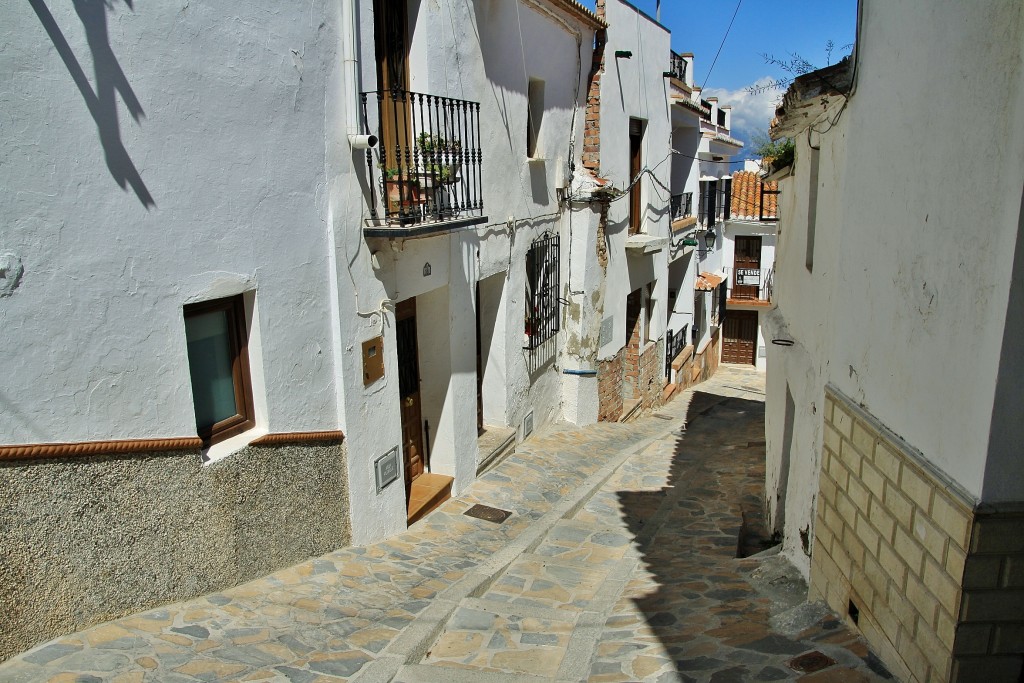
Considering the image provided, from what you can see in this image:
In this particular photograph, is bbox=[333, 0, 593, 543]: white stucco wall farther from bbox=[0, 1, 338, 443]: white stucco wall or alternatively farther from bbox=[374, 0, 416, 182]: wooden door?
bbox=[0, 1, 338, 443]: white stucco wall

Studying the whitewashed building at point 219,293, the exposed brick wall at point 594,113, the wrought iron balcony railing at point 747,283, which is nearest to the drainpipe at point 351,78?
the whitewashed building at point 219,293

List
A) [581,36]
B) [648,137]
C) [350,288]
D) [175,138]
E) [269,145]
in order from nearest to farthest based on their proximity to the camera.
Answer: [175,138] < [269,145] < [350,288] < [581,36] < [648,137]

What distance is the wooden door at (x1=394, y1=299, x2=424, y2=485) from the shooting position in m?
8.50

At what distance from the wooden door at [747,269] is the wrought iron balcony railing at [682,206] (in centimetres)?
760

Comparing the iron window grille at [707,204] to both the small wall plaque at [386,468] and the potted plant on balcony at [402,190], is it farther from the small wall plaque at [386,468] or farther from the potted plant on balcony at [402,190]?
the small wall plaque at [386,468]

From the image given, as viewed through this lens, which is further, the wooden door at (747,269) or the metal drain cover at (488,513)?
the wooden door at (747,269)

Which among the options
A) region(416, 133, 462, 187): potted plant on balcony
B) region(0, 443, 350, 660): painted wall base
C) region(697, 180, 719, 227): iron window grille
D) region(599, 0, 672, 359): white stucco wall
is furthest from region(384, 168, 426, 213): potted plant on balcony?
region(697, 180, 719, 227): iron window grille

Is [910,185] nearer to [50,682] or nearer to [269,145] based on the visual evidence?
[269,145]

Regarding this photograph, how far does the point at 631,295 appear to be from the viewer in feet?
55.6

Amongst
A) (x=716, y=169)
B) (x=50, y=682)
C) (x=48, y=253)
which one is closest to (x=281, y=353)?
(x=48, y=253)

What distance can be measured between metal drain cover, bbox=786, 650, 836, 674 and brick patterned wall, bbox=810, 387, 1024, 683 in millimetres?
284

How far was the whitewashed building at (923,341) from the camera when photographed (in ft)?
11.0

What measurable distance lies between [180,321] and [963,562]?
15.2 ft

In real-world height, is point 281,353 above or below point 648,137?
below
